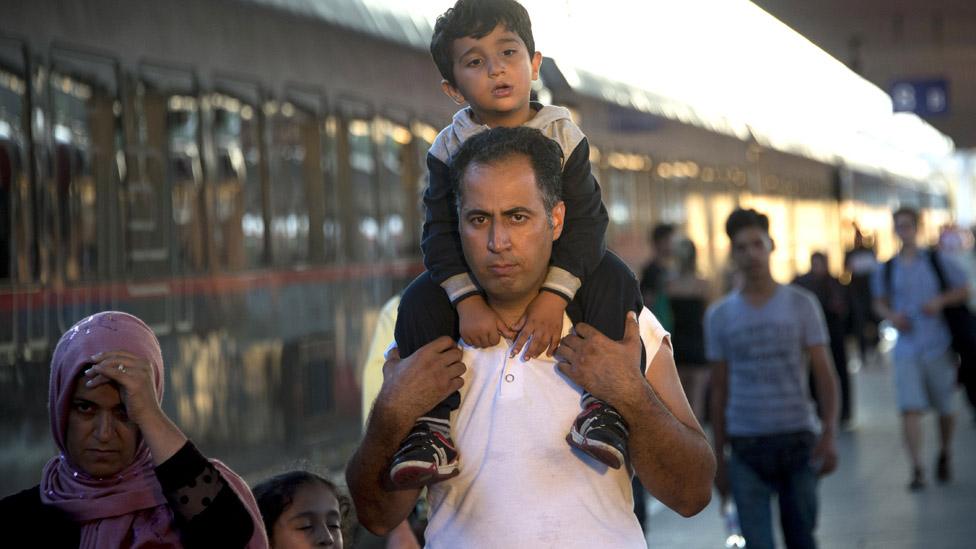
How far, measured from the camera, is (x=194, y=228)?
829 cm

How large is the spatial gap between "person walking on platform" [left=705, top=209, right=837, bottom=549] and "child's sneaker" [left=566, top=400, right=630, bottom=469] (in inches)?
154

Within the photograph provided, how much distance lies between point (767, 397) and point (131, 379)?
14.5ft

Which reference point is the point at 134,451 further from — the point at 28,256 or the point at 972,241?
the point at 972,241

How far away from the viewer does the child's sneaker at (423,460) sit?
333 cm

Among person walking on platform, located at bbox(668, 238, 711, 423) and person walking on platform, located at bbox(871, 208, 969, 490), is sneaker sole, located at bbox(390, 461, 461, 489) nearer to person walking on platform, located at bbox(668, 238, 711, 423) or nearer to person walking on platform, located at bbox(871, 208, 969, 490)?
person walking on platform, located at bbox(871, 208, 969, 490)

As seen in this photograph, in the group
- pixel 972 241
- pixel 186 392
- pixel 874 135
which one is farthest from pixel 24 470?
pixel 972 241

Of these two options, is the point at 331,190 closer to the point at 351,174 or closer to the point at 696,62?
the point at 351,174

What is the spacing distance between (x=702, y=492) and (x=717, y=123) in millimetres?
22116

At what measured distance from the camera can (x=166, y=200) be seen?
7.97 metres

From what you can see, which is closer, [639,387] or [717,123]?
[639,387]

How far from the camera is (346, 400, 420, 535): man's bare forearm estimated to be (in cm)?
347

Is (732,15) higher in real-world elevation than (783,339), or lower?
higher

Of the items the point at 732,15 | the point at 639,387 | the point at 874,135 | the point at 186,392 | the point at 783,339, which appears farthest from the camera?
the point at 874,135

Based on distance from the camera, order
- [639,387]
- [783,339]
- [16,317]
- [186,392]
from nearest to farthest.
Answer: [639,387]
[16,317]
[783,339]
[186,392]
